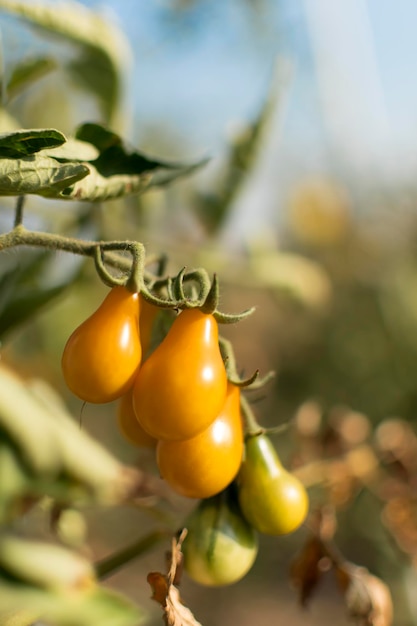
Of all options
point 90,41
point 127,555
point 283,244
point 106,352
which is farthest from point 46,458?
point 283,244

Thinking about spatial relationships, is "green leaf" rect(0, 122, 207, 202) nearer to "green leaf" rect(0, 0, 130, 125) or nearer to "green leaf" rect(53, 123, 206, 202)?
"green leaf" rect(53, 123, 206, 202)

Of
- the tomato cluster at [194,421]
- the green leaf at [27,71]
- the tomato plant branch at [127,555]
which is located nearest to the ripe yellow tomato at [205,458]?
the tomato cluster at [194,421]

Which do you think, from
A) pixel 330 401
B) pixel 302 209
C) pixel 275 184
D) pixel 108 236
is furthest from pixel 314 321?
pixel 108 236

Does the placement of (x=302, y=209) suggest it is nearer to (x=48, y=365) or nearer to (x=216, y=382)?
(x=48, y=365)

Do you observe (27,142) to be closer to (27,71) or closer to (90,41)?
(27,71)

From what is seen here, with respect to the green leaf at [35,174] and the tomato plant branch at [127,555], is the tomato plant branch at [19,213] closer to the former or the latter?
the green leaf at [35,174]

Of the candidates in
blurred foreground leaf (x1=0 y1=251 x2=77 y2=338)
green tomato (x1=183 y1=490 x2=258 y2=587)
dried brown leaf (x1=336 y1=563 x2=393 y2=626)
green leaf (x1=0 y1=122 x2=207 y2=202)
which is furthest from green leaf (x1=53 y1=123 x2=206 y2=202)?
dried brown leaf (x1=336 y1=563 x2=393 y2=626)

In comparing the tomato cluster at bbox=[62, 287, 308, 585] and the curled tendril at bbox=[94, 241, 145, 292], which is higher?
the curled tendril at bbox=[94, 241, 145, 292]
